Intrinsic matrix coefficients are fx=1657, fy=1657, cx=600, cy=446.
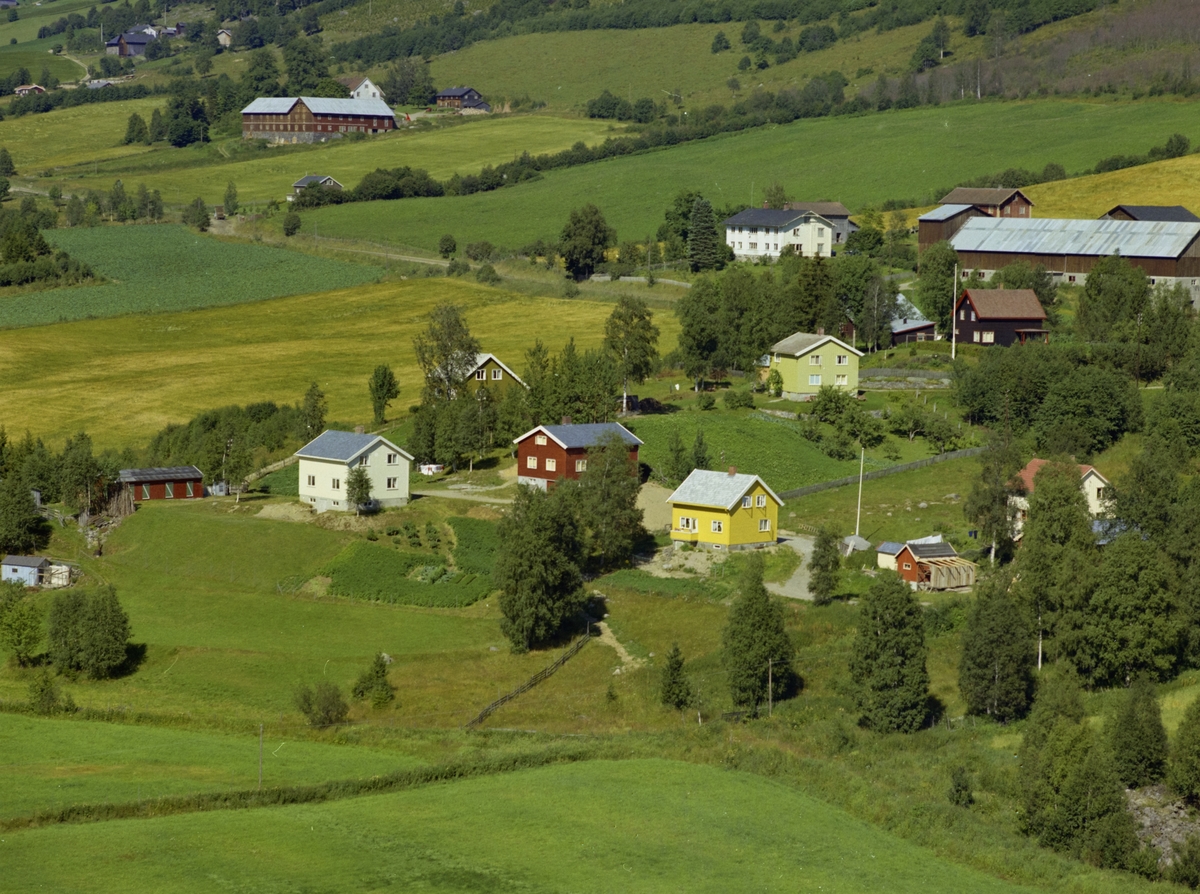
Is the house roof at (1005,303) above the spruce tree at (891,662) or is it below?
above

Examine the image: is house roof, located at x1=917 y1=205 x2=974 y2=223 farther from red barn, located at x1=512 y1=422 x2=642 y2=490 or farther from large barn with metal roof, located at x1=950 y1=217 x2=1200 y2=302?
red barn, located at x1=512 y1=422 x2=642 y2=490

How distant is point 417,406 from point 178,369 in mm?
23883

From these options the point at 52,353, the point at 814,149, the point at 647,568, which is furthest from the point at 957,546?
the point at 814,149

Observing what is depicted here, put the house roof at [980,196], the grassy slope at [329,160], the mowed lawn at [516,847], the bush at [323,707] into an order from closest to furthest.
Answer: the mowed lawn at [516,847] → the bush at [323,707] → the house roof at [980,196] → the grassy slope at [329,160]

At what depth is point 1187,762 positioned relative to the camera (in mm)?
47406

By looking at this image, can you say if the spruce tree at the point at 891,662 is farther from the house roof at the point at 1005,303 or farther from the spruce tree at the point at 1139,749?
the house roof at the point at 1005,303

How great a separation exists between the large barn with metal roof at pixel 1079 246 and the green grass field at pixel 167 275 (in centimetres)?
5009

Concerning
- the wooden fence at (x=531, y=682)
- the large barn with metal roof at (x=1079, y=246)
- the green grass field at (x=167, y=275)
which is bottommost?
the wooden fence at (x=531, y=682)

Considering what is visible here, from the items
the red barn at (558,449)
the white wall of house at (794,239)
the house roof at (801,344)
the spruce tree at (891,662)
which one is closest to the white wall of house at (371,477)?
the red barn at (558,449)

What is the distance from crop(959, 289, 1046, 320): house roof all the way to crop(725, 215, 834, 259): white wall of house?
27184mm

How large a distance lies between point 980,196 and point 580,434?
6008 cm

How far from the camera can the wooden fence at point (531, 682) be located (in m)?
55.9

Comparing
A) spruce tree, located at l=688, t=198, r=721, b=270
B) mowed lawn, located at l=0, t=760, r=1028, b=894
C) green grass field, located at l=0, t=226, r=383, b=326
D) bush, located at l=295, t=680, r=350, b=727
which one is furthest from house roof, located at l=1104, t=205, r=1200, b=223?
mowed lawn, located at l=0, t=760, r=1028, b=894

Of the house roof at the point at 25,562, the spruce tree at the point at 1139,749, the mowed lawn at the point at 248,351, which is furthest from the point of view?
the mowed lawn at the point at 248,351
